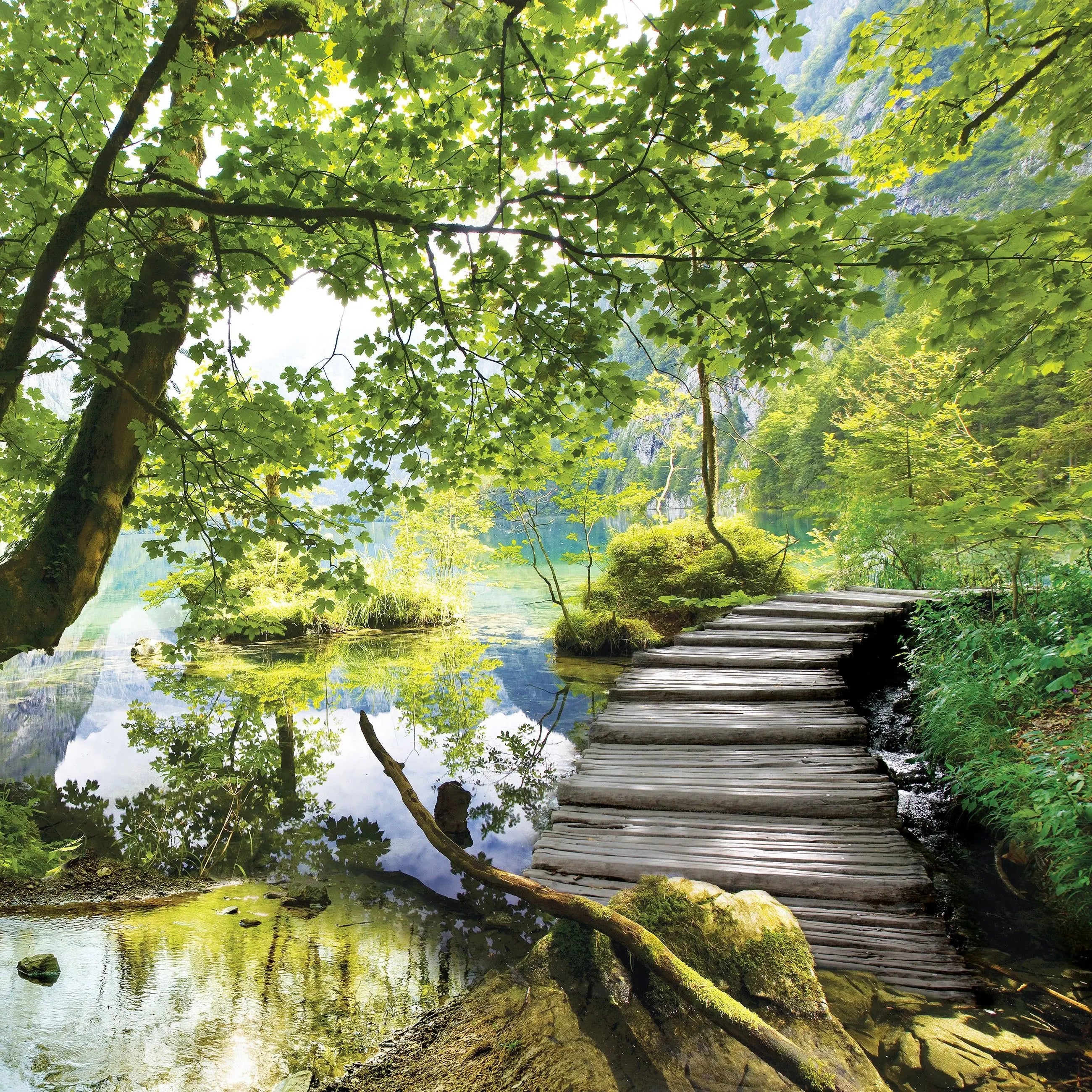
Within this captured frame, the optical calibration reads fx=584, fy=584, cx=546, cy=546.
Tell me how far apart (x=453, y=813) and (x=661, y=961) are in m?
2.80

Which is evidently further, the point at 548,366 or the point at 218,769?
the point at 218,769

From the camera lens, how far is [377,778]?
6.01 m

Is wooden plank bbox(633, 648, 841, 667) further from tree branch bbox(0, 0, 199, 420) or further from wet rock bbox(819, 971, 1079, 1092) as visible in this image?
tree branch bbox(0, 0, 199, 420)

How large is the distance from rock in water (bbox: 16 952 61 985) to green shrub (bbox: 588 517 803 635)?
869cm

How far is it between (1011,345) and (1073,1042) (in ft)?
9.46

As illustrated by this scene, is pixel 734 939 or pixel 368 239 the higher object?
pixel 368 239

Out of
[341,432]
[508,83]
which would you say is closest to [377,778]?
[341,432]

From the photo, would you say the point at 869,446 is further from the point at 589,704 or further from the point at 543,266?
the point at 543,266

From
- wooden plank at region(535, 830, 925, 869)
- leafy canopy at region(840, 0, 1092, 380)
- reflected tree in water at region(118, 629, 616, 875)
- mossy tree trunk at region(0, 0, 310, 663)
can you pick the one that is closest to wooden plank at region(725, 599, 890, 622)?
reflected tree in water at region(118, 629, 616, 875)

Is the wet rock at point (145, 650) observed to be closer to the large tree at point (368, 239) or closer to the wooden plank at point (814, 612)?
the large tree at point (368, 239)

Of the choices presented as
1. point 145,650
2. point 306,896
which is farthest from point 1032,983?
point 145,650

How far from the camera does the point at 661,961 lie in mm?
2172

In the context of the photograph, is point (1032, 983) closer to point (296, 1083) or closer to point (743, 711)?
point (743, 711)

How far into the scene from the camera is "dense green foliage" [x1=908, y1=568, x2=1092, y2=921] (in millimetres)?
2947
